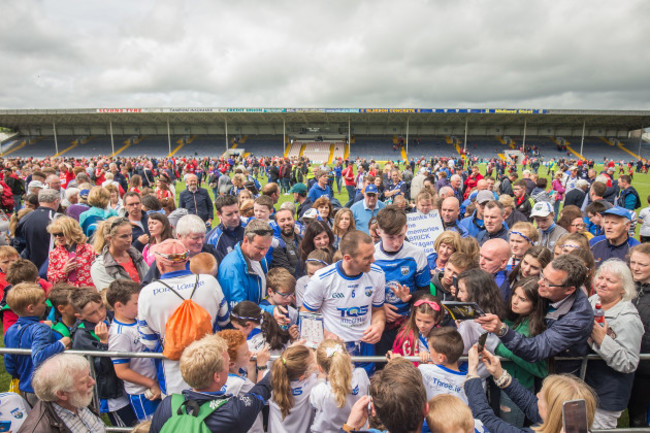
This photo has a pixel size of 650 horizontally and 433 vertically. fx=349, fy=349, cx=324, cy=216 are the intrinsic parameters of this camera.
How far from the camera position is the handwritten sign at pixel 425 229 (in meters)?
4.73

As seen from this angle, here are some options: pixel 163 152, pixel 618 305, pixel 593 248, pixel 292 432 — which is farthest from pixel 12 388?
pixel 163 152

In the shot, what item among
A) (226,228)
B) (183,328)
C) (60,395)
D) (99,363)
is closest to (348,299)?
(183,328)

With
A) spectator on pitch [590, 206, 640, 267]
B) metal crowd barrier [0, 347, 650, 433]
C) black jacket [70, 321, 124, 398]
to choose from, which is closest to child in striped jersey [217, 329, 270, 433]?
metal crowd barrier [0, 347, 650, 433]

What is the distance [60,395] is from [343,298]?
191 cm

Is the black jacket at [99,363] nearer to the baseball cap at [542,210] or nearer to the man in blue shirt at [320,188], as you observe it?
→ the baseball cap at [542,210]

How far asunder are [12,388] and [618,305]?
4914 mm

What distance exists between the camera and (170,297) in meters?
2.47

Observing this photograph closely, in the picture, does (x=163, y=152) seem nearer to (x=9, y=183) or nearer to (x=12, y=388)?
(x=9, y=183)

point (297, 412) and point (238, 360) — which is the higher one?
point (238, 360)

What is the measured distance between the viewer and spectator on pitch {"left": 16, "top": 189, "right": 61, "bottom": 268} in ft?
16.6

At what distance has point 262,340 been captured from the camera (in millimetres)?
Result: 2799

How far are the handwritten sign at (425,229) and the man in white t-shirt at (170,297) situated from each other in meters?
2.94

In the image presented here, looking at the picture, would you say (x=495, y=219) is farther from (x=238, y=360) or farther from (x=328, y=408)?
A: (x=238, y=360)

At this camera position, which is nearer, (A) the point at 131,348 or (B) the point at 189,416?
(B) the point at 189,416
